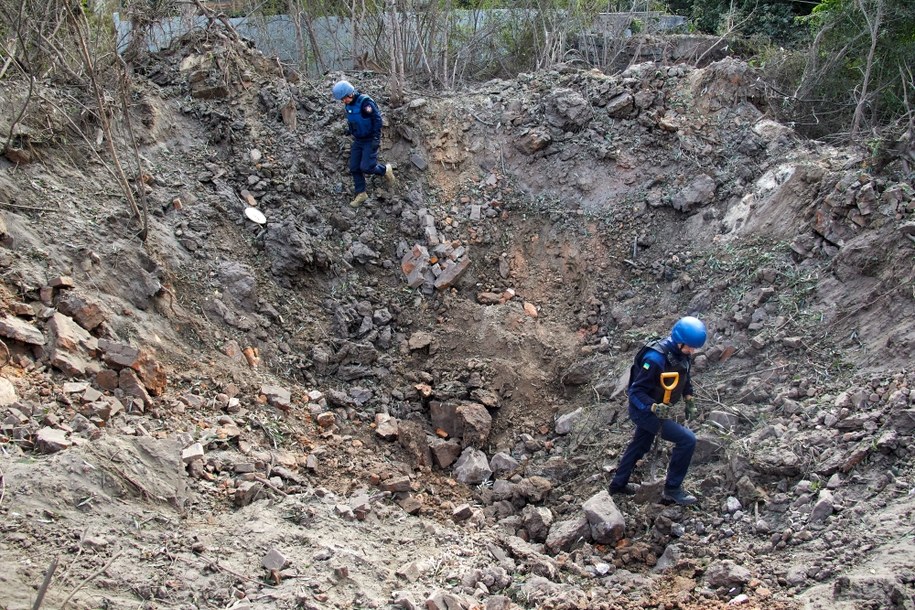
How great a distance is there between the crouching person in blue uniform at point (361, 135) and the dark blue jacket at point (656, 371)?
3.77 metres

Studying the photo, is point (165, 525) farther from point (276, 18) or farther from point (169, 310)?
point (276, 18)

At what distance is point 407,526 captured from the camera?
4.91m

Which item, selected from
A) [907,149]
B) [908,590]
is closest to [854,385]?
[908,590]

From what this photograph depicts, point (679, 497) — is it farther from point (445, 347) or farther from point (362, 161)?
point (362, 161)

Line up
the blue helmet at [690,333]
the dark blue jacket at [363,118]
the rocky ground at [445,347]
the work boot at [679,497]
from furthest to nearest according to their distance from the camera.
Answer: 1. the dark blue jacket at [363,118]
2. the work boot at [679,497]
3. the blue helmet at [690,333]
4. the rocky ground at [445,347]

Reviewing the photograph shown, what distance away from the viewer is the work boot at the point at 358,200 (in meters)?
7.64

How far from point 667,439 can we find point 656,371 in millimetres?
479

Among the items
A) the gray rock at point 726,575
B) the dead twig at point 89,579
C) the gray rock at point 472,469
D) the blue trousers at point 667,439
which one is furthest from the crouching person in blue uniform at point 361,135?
the gray rock at point 726,575

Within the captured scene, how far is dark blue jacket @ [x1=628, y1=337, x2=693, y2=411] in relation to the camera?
4.93 meters

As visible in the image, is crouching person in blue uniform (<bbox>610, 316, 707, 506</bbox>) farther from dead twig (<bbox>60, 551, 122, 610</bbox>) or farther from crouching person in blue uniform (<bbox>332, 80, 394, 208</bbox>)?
crouching person in blue uniform (<bbox>332, 80, 394, 208</bbox>)

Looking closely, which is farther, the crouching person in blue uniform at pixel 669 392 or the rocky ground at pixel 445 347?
the crouching person in blue uniform at pixel 669 392

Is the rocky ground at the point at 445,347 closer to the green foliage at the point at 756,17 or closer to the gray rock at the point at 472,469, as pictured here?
the gray rock at the point at 472,469

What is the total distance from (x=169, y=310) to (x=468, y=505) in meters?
2.82

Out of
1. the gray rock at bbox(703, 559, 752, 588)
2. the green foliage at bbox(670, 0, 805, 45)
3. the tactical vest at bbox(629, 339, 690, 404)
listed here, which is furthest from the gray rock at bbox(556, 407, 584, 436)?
the green foliage at bbox(670, 0, 805, 45)
